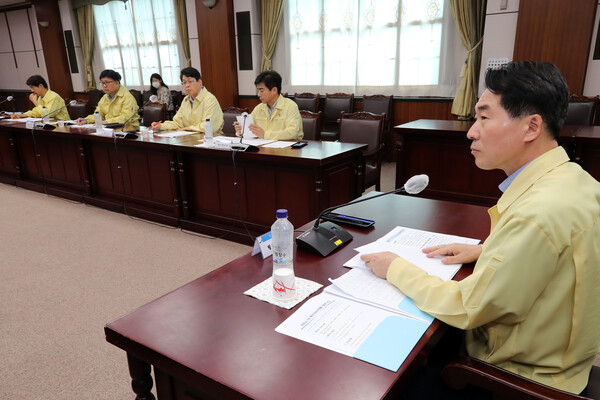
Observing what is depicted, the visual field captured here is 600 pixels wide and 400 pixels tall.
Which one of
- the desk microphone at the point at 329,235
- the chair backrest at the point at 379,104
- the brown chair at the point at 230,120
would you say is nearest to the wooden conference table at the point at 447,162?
the chair backrest at the point at 379,104

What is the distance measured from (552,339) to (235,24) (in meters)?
6.40

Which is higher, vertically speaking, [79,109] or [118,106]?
[118,106]

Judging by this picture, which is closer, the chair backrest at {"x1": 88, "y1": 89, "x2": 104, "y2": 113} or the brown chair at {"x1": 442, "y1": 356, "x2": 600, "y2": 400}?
the brown chair at {"x1": 442, "y1": 356, "x2": 600, "y2": 400}

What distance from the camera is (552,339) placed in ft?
2.75

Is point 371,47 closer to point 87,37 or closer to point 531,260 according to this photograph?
point 531,260

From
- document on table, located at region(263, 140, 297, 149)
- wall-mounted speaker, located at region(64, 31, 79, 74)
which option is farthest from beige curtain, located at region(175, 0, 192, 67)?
document on table, located at region(263, 140, 297, 149)

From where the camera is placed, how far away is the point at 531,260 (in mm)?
760

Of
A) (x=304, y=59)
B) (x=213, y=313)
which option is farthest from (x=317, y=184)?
A: (x=304, y=59)

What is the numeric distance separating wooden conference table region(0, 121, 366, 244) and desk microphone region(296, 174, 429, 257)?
49.5 inches

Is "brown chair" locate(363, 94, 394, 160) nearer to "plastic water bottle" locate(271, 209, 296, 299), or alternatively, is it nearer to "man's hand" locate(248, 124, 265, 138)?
"man's hand" locate(248, 124, 265, 138)

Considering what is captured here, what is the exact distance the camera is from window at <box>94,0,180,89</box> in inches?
289

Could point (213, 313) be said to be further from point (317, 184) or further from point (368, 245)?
point (317, 184)

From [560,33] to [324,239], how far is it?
4.18 metres

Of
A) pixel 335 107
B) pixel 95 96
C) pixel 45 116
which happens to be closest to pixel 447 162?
pixel 335 107
